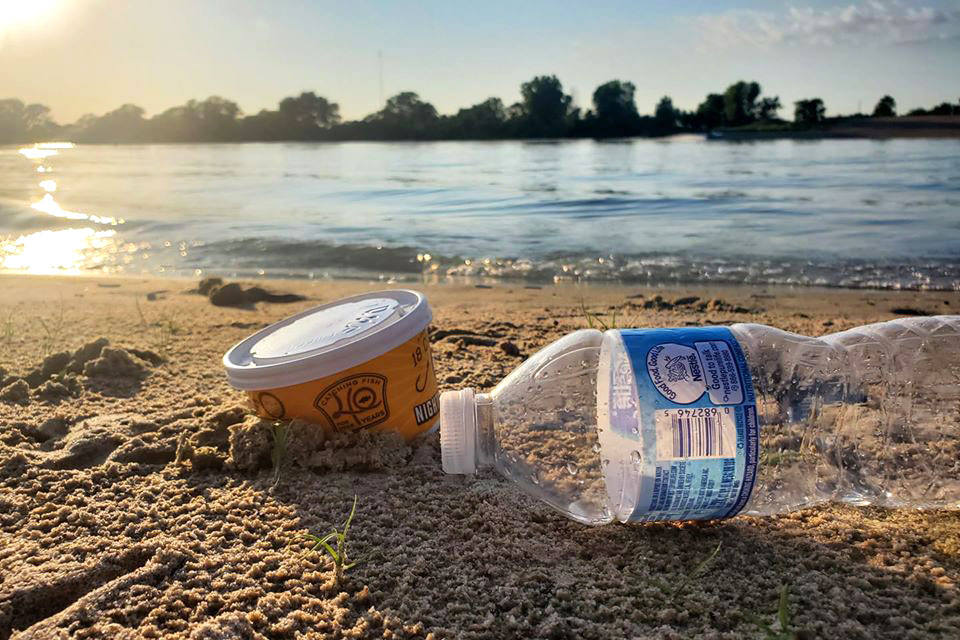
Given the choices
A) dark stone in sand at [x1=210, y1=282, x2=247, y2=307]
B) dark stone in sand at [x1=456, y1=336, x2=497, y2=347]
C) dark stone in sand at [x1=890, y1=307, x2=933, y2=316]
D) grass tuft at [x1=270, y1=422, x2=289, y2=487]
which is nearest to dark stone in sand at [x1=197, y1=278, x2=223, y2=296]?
dark stone in sand at [x1=210, y1=282, x2=247, y2=307]

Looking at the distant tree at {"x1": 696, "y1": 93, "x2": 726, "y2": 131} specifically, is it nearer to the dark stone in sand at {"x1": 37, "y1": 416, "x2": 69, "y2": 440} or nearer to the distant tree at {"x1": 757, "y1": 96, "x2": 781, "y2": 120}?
the distant tree at {"x1": 757, "y1": 96, "x2": 781, "y2": 120}

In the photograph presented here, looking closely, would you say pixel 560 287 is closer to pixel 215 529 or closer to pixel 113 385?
pixel 113 385

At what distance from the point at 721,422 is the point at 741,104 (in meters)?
86.1

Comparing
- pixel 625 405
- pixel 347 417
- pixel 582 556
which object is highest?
pixel 625 405

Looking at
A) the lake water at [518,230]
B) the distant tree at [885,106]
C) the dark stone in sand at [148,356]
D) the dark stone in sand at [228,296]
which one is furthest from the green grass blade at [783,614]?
the distant tree at [885,106]

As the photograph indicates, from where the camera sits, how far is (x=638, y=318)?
12.7 ft

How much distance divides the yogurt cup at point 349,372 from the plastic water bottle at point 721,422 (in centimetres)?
27

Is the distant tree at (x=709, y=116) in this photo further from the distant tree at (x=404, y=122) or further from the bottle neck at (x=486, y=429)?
the bottle neck at (x=486, y=429)

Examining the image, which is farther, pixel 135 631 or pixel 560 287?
pixel 560 287

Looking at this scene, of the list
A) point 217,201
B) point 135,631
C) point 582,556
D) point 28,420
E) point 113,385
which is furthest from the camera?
point 217,201

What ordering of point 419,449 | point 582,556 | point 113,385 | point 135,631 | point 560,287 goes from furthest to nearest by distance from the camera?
1. point 560,287
2. point 113,385
3. point 419,449
4. point 582,556
5. point 135,631

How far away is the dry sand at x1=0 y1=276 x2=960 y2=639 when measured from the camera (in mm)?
1368

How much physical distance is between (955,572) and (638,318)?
242cm

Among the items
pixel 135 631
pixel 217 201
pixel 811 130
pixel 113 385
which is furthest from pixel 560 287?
pixel 811 130
